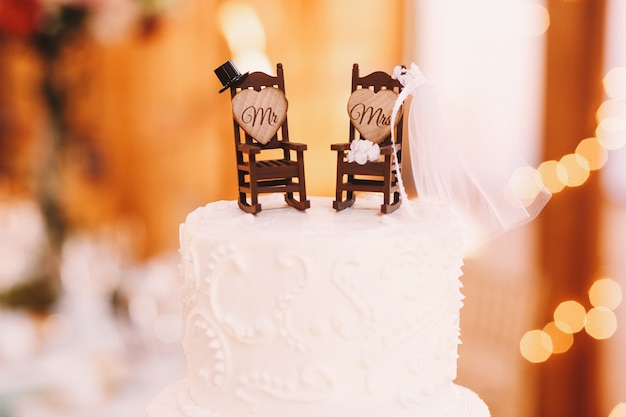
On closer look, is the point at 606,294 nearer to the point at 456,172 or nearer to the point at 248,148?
the point at 456,172

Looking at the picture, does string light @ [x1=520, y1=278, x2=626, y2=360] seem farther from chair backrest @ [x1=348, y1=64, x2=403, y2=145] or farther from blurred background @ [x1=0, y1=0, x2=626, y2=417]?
chair backrest @ [x1=348, y1=64, x2=403, y2=145]

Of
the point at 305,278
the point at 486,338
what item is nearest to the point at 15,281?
the point at 486,338

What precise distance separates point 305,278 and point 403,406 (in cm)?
35

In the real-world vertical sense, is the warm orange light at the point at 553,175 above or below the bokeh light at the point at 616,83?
below

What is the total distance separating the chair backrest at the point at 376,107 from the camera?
5.72ft

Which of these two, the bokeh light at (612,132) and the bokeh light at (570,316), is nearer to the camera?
the bokeh light at (612,132)

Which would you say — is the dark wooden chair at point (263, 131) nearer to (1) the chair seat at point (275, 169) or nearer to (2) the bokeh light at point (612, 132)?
(1) the chair seat at point (275, 169)

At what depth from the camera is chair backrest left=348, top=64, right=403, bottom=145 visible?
5.72 feet

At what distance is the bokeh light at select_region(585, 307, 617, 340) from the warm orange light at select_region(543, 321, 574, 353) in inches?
5.5

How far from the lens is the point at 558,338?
434 centimetres

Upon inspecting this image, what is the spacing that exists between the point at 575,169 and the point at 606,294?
0.71 meters

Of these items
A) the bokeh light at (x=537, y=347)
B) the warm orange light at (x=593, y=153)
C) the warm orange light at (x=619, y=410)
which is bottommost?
the warm orange light at (x=619, y=410)

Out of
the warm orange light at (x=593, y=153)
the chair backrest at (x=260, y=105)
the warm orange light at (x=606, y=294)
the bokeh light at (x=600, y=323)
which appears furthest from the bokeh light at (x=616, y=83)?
the chair backrest at (x=260, y=105)

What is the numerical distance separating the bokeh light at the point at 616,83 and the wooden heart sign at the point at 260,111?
2803mm
